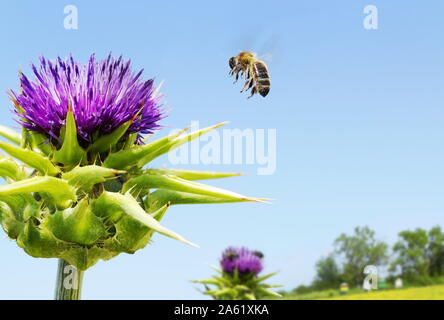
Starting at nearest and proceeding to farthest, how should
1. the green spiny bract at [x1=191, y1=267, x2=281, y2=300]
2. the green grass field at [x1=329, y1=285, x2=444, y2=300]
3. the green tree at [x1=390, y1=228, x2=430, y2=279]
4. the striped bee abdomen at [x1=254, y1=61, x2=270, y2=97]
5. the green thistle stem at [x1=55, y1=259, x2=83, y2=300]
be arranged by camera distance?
1. the green thistle stem at [x1=55, y1=259, x2=83, y2=300]
2. the striped bee abdomen at [x1=254, y1=61, x2=270, y2=97]
3. the green spiny bract at [x1=191, y1=267, x2=281, y2=300]
4. the green grass field at [x1=329, y1=285, x2=444, y2=300]
5. the green tree at [x1=390, y1=228, x2=430, y2=279]

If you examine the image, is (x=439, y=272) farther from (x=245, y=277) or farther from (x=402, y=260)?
(x=245, y=277)

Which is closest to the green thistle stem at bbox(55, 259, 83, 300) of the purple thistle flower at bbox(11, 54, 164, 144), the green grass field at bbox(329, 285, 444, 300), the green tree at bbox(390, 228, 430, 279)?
the purple thistle flower at bbox(11, 54, 164, 144)

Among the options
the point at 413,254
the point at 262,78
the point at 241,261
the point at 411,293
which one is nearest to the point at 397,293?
the point at 411,293

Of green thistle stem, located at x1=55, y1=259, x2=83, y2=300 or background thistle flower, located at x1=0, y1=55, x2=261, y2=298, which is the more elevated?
background thistle flower, located at x1=0, y1=55, x2=261, y2=298

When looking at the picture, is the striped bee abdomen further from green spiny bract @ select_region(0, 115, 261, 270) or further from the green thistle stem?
the green thistle stem

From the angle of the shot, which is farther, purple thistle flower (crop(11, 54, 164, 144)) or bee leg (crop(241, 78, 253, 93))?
bee leg (crop(241, 78, 253, 93))

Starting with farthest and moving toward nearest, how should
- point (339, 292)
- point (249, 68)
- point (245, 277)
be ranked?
point (339, 292)
point (245, 277)
point (249, 68)
